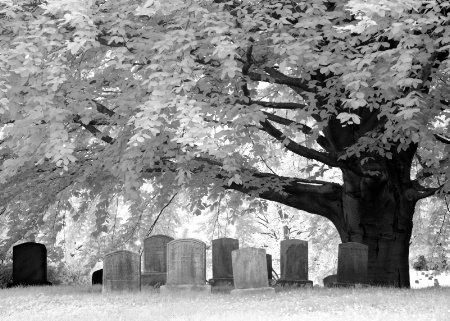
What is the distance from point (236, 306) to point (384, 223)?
627 cm

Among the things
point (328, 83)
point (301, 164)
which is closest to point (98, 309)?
point (328, 83)

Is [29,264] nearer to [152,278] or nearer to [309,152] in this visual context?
[152,278]

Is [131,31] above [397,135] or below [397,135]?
above

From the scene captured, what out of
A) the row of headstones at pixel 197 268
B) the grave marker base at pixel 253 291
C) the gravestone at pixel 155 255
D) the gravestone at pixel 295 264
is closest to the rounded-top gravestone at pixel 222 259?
the gravestone at pixel 155 255

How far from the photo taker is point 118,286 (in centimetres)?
1370

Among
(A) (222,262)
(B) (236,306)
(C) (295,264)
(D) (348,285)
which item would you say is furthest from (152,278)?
(B) (236,306)

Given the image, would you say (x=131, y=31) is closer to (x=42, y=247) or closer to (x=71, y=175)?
(x=71, y=175)

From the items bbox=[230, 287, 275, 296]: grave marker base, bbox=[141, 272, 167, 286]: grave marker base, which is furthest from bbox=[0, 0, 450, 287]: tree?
bbox=[230, 287, 275, 296]: grave marker base

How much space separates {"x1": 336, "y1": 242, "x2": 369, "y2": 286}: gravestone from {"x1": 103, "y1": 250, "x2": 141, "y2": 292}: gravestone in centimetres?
462

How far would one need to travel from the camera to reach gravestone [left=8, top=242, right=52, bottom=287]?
1739 cm

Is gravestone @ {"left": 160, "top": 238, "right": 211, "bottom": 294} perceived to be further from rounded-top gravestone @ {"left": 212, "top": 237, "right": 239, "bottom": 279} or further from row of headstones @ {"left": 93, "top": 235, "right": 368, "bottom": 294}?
rounded-top gravestone @ {"left": 212, "top": 237, "right": 239, "bottom": 279}

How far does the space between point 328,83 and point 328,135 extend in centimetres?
311

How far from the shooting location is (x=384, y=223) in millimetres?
15977

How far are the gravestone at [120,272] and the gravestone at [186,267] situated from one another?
2.56 ft
